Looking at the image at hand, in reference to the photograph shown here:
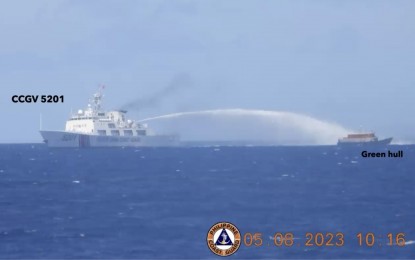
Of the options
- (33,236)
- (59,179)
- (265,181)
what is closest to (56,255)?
(33,236)

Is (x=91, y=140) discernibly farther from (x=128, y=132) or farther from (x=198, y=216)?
(x=198, y=216)

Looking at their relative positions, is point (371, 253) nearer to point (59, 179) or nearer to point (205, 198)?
point (205, 198)

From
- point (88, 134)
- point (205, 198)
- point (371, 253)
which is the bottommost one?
point (371, 253)

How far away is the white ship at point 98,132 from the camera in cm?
18038

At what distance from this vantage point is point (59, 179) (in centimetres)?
8444

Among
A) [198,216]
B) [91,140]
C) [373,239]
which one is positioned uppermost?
[91,140]

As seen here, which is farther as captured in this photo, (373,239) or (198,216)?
(198,216)

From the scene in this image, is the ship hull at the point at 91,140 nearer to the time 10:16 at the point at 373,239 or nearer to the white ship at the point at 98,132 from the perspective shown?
the white ship at the point at 98,132

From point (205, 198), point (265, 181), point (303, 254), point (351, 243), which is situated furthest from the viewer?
point (265, 181)

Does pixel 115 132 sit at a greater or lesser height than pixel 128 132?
lesser

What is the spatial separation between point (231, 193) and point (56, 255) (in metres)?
28.6

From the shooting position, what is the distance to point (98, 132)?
180250 mm

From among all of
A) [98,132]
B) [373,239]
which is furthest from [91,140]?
[373,239]

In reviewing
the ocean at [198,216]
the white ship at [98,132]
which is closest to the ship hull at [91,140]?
the white ship at [98,132]
